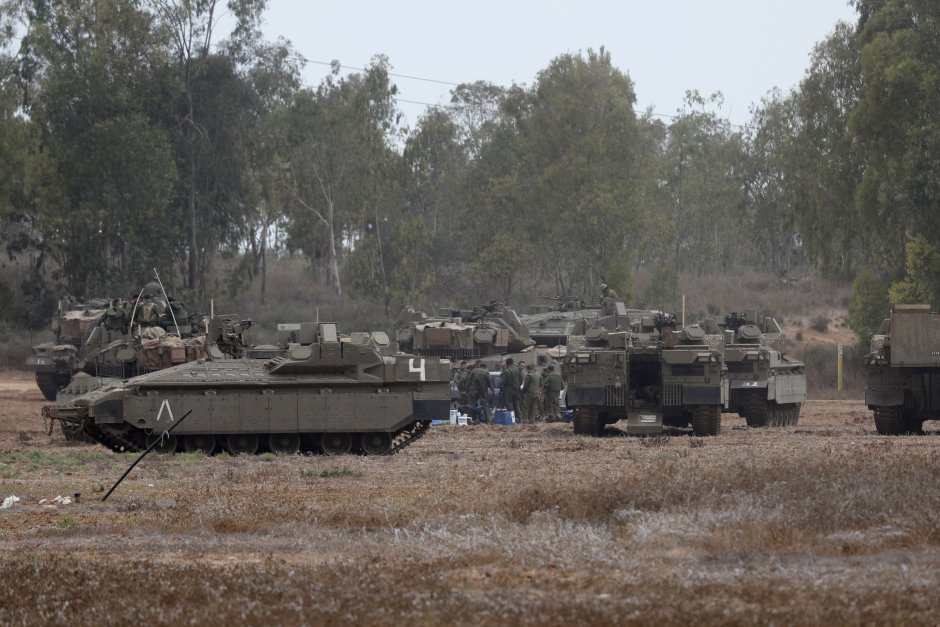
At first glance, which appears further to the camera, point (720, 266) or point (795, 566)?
point (720, 266)

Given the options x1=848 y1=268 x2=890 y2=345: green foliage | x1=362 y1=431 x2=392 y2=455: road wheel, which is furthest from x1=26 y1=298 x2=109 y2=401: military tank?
x1=848 y1=268 x2=890 y2=345: green foliage

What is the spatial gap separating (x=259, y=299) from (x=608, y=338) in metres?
45.2

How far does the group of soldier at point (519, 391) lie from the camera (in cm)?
3216

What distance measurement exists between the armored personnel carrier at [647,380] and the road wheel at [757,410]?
2316 millimetres

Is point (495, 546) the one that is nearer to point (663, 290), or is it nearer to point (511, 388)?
point (511, 388)

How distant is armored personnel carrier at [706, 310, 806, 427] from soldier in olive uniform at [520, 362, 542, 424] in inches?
181

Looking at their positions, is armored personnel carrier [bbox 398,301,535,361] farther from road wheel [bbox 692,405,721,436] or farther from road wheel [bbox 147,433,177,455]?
A: road wheel [bbox 147,433,177,455]

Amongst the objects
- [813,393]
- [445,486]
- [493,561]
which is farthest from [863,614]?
[813,393]

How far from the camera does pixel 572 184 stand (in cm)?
6084

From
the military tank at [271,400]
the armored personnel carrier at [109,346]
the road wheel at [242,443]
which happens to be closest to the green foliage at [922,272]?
the armored personnel carrier at [109,346]

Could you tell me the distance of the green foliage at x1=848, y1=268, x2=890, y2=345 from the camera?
45.6 metres

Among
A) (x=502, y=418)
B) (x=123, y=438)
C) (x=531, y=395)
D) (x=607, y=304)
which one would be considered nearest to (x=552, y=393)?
(x=531, y=395)

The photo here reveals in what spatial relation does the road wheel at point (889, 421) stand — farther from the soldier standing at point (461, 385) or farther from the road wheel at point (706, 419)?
the soldier standing at point (461, 385)

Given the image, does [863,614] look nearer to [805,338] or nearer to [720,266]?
[805,338]
